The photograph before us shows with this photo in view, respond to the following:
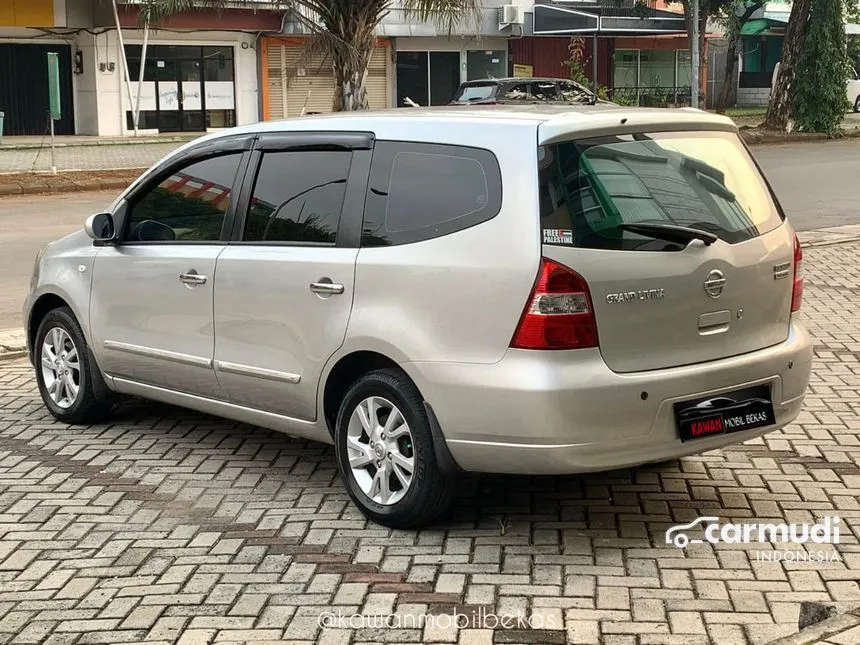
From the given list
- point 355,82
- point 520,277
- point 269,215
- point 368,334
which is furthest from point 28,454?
point 355,82

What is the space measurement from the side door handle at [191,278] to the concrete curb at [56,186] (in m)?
15.2

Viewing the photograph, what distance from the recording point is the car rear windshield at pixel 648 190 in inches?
181

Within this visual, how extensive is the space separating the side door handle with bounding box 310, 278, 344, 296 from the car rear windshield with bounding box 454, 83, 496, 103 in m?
18.8

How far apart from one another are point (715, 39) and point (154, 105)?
2544cm

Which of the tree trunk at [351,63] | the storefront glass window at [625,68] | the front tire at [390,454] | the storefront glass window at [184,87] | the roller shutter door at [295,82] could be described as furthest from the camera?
the storefront glass window at [625,68]

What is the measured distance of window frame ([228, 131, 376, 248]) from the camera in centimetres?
523

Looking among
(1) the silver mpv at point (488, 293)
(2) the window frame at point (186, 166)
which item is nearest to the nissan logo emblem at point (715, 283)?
(1) the silver mpv at point (488, 293)

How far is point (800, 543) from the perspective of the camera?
15.8 feet

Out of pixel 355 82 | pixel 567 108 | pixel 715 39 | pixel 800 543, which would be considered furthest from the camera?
pixel 715 39

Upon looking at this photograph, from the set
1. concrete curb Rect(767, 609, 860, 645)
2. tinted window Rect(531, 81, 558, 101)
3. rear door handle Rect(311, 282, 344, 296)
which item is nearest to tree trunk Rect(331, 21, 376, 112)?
tinted window Rect(531, 81, 558, 101)

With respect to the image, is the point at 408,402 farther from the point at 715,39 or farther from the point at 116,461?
the point at 715,39

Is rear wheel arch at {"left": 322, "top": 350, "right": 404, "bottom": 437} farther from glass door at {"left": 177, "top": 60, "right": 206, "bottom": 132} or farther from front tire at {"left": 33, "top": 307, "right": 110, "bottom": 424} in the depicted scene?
glass door at {"left": 177, "top": 60, "right": 206, "bottom": 132}

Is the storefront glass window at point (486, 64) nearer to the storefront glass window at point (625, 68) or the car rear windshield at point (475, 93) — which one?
the storefront glass window at point (625, 68)

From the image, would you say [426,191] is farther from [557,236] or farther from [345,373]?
[345,373]
